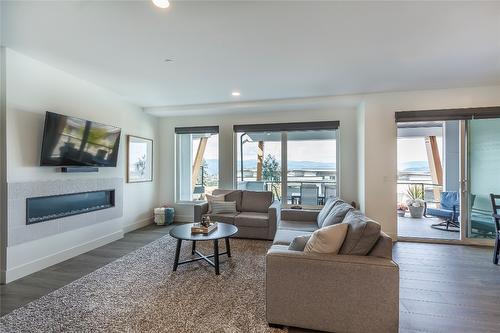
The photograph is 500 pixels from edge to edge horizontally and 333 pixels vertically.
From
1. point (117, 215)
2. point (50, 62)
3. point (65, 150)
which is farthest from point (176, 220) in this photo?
point (50, 62)

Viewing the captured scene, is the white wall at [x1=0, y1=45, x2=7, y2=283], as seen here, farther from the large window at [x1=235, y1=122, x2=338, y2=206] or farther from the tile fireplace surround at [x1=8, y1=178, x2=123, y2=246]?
the large window at [x1=235, y1=122, x2=338, y2=206]

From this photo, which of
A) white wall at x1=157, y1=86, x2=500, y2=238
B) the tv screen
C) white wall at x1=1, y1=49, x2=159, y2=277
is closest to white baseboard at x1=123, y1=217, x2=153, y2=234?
white wall at x1=1, y1=49, x2=159, y2=277

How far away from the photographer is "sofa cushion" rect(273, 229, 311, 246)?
9.53ft

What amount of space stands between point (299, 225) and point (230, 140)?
2.70 meters

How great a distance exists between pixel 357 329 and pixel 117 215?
4.19 metres

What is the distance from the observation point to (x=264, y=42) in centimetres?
263

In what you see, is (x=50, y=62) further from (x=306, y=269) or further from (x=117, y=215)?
A: (x=306, y=269)

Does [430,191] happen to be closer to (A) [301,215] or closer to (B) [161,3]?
(A) [301,215]

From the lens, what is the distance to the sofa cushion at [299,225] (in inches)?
140

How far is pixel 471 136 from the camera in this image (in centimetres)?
425

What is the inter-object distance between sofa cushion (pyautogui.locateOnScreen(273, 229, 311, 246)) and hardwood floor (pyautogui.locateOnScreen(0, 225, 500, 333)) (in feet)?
4.04

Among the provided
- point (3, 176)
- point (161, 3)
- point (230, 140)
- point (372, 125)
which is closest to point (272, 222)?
point (230, 140)

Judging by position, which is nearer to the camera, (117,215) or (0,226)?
(0,226)

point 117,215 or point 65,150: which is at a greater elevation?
point 65,150
